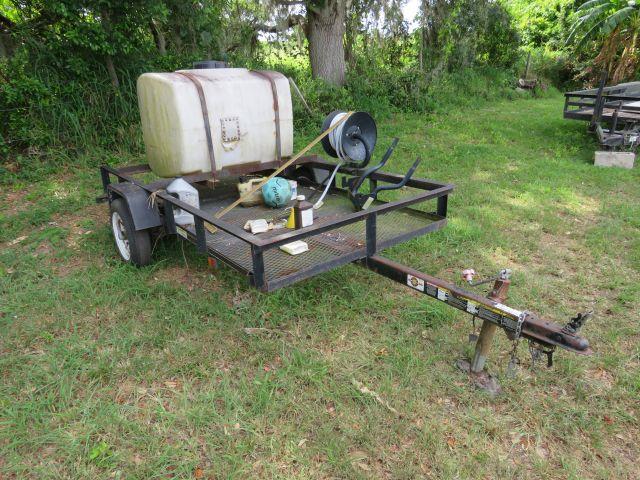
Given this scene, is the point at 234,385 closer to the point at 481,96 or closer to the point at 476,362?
the point at 476,362

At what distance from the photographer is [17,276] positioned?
Answer: 425 centimetres

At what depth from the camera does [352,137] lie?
4.24 meters

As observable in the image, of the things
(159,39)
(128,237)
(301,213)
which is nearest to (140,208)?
(128,237)

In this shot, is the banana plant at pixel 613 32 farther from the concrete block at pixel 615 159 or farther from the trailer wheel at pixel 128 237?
the trailer wheel at pixel 128 237

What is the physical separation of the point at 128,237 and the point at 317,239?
1.69 meters

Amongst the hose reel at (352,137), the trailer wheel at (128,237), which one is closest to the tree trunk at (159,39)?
the trailer wheel at (128,237)

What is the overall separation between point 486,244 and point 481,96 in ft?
36.4

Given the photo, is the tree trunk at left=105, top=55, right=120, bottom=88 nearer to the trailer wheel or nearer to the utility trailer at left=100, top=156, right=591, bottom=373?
the utility trailer at left=100, top=156, right=591, bottom=373

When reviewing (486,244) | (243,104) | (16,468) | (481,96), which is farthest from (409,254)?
(481,96)

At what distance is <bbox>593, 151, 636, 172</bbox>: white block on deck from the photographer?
24.0ft

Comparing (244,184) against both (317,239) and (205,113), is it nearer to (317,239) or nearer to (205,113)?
(205,113)

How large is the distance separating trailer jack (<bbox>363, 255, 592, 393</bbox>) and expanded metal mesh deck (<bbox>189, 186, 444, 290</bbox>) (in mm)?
326

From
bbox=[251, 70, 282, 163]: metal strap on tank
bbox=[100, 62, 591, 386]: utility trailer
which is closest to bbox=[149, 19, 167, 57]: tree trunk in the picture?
bbox=[100, 62, 591, 386]: utility trailer

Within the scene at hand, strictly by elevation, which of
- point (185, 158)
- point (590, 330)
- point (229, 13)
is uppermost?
point (229, 13)
